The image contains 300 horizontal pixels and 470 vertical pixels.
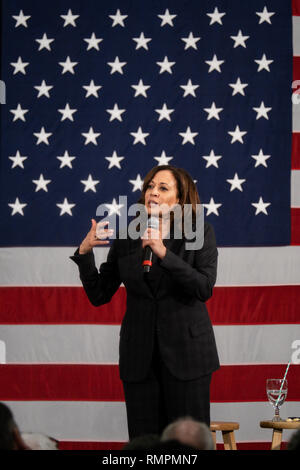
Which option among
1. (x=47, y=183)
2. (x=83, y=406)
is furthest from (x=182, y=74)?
(x=83, y=406)

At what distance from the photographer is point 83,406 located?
3.15m

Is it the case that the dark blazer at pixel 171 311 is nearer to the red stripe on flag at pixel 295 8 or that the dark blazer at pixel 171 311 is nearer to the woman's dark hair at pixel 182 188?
the woman's dark hair at pixel 182 188

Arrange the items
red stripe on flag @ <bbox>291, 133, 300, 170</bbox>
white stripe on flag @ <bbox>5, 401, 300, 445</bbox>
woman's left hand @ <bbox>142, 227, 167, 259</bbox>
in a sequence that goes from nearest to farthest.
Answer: woman's left hand @ <bbox>142, 227, 167, 259</bbox>, white stripe on flag @ <bbox>5, 401, 300, 445</bbox>, red stripe on flag @ <bbox>291, 133, 300, 170</bbox>

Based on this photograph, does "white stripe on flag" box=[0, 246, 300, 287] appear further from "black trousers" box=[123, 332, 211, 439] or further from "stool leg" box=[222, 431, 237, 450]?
"black trousers" box=[123, 332, 211, 439]

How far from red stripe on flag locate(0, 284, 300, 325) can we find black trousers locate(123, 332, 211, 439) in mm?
1186

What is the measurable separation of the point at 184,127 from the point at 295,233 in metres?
0.85

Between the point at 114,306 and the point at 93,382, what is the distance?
421 millimetres

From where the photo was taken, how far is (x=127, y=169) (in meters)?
3.26

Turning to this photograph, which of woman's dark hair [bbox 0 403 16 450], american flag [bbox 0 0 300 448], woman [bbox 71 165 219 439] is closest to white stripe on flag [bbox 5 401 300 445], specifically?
american flag [bbox 0 0 300 448]

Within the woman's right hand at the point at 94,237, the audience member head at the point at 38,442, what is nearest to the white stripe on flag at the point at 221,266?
the woman's right hand at the point at 94,237

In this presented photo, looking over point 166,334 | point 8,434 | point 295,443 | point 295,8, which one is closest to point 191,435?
point 295,443

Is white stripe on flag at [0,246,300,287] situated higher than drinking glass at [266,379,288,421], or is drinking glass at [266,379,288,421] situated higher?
white stripe on flag at [0,246,300,287]

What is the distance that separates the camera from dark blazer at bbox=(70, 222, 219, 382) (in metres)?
1.97

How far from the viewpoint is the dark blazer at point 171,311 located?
1968 millimetres
